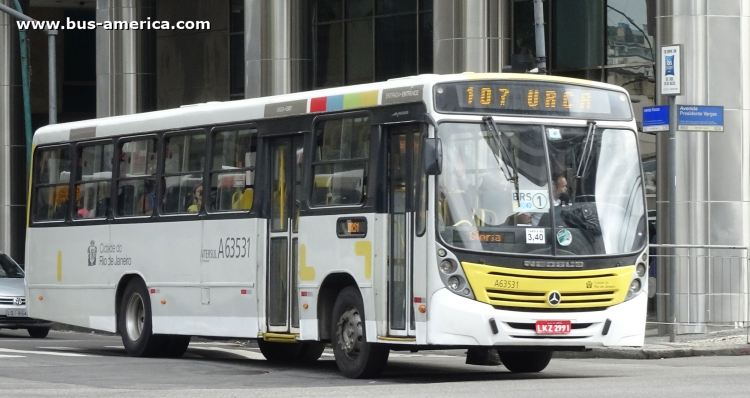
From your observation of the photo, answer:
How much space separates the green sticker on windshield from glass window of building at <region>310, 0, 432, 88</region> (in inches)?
709

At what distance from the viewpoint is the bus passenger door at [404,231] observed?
13938 millimetres

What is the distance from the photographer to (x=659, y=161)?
2283 cm

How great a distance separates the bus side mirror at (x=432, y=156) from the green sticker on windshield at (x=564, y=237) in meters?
1.28

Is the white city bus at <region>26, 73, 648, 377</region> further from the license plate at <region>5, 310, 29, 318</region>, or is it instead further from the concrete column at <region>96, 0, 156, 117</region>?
the concrete column at <region>96, 0, 156, 117</region>

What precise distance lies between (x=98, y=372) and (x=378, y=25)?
18924 millimetres

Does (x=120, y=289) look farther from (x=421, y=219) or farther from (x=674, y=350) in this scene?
(x=674, y=350)

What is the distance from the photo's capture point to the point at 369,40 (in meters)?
33.7

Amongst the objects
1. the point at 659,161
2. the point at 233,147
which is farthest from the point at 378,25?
the point at 233,147

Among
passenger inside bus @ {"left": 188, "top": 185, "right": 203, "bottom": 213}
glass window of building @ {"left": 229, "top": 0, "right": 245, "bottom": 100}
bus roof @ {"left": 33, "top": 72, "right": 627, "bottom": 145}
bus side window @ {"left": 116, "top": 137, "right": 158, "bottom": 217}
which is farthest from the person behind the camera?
glass window of building @ {"left": 229, "top": 0, "right": 245, "bottom": 100}

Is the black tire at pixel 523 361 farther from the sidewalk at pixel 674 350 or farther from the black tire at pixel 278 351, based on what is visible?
the black tire at pixel 278 351

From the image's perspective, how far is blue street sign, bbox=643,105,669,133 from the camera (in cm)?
2022

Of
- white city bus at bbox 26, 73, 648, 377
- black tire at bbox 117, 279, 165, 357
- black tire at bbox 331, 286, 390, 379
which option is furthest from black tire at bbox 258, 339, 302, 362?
black tire at bbox 331, 286, 390, 379

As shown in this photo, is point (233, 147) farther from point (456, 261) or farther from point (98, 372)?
point (456, 261)

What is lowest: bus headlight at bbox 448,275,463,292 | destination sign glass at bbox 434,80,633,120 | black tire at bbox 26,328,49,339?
black tire at bbox 26,328,49,339
